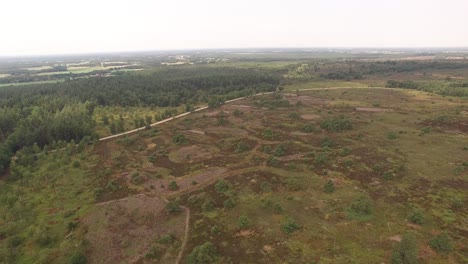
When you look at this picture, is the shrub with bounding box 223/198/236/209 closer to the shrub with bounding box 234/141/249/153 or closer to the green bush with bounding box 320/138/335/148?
the shrub with bounding box 234/141/249/153

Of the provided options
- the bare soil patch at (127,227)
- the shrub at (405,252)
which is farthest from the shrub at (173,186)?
the shrub at (405,252)

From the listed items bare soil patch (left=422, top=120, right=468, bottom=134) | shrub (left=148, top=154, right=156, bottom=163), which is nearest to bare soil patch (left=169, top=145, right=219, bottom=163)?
shrub (left=148, top=154, right=156, bottom=163)

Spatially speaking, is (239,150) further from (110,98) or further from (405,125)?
(110,98)

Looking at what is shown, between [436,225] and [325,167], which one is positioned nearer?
[436,225]


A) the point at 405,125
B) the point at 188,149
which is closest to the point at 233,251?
the point at 188,149

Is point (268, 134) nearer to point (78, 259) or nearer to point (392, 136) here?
point (392, 136)

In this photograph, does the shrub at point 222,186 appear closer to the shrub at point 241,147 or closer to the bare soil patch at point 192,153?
the bare soil patch at point 192,153
